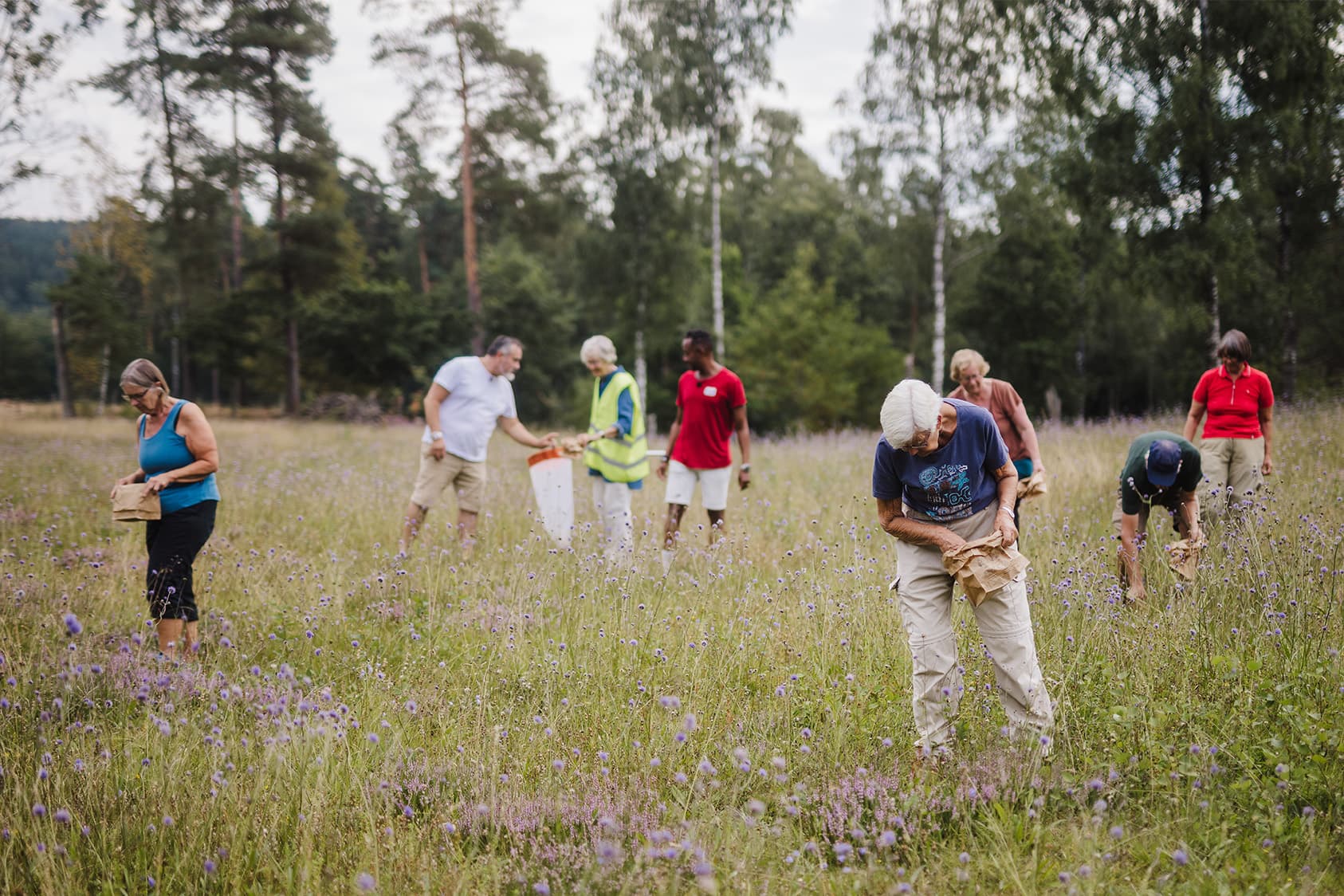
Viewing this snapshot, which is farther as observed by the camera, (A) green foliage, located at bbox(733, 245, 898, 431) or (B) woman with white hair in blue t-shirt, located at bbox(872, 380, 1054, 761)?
(A) green foliage, located at bbox(733, 245, 898, 431)

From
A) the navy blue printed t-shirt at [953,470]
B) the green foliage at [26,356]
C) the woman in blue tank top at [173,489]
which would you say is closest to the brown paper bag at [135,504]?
the woman in blue tank top at [173,489]

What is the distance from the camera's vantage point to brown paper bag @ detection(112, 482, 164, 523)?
166 inches

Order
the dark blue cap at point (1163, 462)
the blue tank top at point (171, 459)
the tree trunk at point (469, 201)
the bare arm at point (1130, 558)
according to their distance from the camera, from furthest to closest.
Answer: the tree trunk at point (469, 201)
the bare arm at point (1130, 558)
the dark blue cap at point (1163, 462)
the blue tank top at point (171, 459)

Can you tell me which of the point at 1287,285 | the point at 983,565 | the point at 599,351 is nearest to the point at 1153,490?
the point at 983,565

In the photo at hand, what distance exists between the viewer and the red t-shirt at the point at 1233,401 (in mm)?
6035

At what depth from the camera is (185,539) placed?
4.49 metres

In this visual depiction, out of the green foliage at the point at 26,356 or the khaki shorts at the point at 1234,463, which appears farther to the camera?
the green foliage at the point at 26,356

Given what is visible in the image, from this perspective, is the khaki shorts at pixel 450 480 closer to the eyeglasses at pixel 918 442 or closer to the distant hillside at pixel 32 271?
the eyeglasses at pixel 918 442

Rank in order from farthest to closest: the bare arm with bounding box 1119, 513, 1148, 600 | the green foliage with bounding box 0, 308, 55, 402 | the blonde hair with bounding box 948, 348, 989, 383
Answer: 1. the green foliage with bounding box 0, 308, 55, 402
2. the blonde hair with bounding box 948, 348, 989, 383
3. the bare arm with bounding box 1119, 513, 1148, 600

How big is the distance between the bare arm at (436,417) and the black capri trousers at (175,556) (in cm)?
189

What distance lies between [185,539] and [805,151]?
135 ft

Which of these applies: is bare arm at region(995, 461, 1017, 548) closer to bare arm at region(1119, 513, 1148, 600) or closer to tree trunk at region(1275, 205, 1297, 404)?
bare arm at region(1119, 513, 1148, 600)

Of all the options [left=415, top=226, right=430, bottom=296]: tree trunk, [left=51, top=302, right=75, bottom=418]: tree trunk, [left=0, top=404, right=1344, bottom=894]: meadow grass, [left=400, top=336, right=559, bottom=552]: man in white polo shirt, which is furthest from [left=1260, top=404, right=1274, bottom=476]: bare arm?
[left=415, top=226, right=430, bottom=296]: tree trunk

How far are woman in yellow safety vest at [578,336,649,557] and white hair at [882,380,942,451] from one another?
3360 mm
